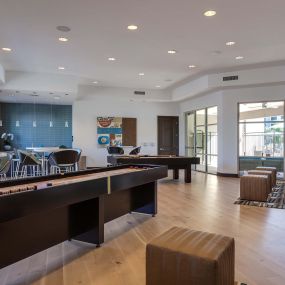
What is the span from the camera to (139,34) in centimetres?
563

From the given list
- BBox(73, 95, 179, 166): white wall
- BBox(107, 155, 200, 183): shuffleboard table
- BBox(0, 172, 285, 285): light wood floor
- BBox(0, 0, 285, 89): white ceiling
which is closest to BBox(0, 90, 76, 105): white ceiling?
BBox(73, 95, 179, 166): white wall

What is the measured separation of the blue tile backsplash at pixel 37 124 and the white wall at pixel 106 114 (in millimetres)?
410

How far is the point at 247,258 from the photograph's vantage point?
10.1 ft

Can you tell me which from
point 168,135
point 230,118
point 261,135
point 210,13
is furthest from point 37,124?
point 261,135

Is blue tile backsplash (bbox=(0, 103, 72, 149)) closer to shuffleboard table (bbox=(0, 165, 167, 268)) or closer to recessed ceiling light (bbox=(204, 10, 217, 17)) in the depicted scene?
shuffleboard table (bbox=(0, 165, 167, 268))

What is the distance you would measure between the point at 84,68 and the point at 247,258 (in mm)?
7026

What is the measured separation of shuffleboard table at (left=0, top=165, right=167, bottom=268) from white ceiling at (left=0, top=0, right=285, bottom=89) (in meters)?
2.72

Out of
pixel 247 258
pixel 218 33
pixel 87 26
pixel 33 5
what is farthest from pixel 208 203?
pixel 33 5

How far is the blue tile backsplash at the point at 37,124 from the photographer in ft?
34.4

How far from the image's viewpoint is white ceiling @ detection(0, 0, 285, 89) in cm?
444

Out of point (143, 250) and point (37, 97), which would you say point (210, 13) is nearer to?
point (143, 250)

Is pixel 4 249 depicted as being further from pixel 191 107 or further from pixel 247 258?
pixel 191 107

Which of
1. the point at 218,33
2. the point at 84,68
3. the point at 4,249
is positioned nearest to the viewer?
the point at 4,249

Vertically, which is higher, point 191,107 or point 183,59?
point 183,59
